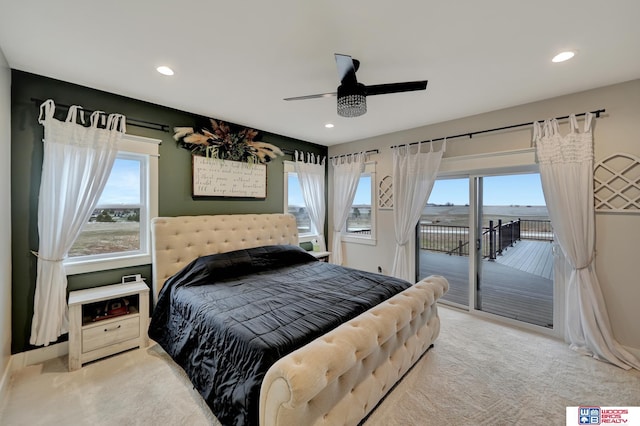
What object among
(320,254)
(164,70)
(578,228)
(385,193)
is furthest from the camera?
(320,254)

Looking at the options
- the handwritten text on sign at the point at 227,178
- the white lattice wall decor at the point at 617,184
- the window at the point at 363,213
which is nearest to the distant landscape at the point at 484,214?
the white lattice wall decor at the point at 617,184

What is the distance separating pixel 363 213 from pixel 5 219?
4.29 meters

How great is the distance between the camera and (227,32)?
176 centimetres

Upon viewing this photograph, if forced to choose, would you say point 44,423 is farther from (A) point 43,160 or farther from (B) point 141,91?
(B) point 141,91

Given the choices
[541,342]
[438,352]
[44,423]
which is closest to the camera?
[44,423]

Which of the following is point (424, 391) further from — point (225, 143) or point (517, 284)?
point (225, 143)

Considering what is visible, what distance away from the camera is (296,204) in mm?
4684

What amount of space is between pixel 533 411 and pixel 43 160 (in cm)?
453

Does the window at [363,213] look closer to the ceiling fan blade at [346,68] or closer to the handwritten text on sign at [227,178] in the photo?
the handwritten text on sign at [227,178]

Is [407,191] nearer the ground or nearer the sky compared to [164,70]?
nearer the ground

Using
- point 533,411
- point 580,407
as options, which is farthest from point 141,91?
point 580,407

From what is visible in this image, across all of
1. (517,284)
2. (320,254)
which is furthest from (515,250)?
(320,254)

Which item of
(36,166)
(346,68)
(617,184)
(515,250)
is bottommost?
(515,250)

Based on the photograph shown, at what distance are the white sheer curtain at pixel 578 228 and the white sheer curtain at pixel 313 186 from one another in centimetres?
317
